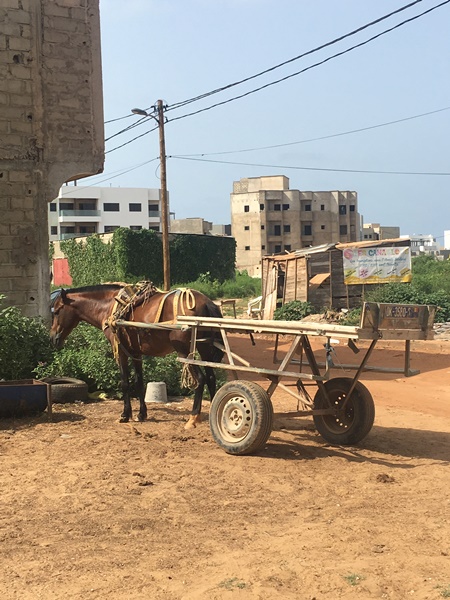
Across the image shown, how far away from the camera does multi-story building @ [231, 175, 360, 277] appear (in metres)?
86.1

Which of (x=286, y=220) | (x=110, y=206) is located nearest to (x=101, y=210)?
(x=110, y=206)

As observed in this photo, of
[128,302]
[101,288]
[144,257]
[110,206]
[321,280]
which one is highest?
[110,206]

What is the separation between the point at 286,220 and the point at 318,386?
80.9m

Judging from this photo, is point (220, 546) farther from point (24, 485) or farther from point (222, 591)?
point (24, 485)

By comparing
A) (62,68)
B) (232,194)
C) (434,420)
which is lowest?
(434,420)

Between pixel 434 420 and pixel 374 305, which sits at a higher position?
pixel 374 305

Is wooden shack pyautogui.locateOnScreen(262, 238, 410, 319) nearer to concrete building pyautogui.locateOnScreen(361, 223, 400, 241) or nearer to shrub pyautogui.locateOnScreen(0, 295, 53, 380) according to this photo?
shrub pyautogui.locateOnScreen(0, 295, 53, 380)

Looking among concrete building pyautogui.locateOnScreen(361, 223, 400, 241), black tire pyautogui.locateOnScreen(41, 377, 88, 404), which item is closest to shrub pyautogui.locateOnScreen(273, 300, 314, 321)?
black tire pyautogui.locateOnScreen(41, 377, 88, 404)

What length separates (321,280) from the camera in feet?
80.8

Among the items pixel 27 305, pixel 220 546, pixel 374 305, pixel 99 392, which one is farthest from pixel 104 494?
pixel 27 305

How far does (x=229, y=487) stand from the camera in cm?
600

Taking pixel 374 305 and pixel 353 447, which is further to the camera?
pixel 353 447

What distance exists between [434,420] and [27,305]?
7.52 metres

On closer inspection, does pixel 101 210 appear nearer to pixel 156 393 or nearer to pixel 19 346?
pixel 19 346
